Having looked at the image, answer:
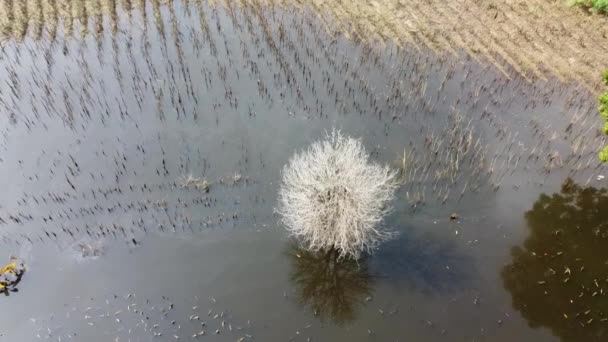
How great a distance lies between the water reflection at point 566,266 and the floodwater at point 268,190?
0.25 ft

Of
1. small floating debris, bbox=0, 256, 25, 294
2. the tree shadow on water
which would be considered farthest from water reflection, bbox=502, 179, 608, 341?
small floating debris, bbox=0, 256, 25, 294

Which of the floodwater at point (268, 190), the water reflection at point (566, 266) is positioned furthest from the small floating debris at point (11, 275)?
the water reflection at point (566, 266)

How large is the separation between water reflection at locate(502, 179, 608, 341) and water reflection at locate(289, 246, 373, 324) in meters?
5.88

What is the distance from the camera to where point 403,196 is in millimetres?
21219

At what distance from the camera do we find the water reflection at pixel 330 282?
18.1m

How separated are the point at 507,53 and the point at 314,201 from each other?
18.9 meters

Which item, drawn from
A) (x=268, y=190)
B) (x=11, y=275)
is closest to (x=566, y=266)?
(x=268, y=190)

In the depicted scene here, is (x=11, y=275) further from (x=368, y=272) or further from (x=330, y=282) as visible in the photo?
(x=368, y=272)

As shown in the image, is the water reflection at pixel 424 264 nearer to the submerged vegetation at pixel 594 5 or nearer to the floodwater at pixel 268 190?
the floodwater at pixel 268 190

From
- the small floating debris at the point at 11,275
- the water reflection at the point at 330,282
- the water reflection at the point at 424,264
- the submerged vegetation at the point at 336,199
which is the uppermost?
the submerged vegetation at the point at 336,199

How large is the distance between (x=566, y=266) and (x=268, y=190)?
42.1 feet

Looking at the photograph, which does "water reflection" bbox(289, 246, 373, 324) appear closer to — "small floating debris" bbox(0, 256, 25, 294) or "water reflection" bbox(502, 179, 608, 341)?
"water reflection" bbox(502, 179, 608, 341)

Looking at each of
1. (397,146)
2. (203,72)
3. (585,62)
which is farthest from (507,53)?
(203,72)

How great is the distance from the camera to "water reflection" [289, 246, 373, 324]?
59.4 ft
